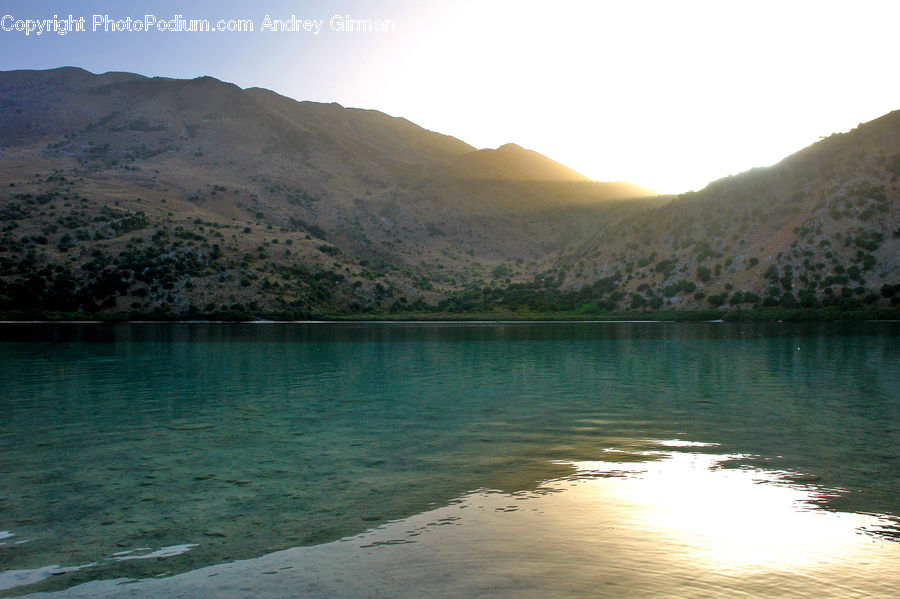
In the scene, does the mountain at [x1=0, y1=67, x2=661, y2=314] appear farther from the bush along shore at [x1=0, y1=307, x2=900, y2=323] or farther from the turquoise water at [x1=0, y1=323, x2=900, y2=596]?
the turquoise water at [x1=0, y1=323, x2=900, y2=596]

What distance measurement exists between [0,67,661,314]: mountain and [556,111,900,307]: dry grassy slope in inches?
1121

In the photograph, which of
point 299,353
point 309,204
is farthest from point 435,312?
point 299,353

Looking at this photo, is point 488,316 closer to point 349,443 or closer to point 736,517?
point 349,443

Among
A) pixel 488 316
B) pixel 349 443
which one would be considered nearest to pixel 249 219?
pixel 488 316

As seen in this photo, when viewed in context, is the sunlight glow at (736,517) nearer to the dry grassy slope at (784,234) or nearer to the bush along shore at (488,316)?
the bush along shore at (488,316)

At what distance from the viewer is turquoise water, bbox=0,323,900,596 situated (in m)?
9.13

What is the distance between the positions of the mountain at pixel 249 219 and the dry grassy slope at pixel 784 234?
1121 inches

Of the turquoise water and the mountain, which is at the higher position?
the mountain

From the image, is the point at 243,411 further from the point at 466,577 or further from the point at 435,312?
the point at 435,312

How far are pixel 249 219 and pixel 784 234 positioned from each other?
320 ft

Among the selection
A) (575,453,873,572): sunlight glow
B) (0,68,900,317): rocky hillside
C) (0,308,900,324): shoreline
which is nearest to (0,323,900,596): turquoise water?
(575,453,873,572): sunlight glow

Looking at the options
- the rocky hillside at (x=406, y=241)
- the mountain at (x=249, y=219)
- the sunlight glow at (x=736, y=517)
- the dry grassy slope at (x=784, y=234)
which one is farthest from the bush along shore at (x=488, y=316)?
the sunlight glow at (x=736, y=517)

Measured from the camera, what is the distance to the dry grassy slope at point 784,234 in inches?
3361

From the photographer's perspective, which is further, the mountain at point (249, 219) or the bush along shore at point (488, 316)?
the mountain at point (249, 219)
